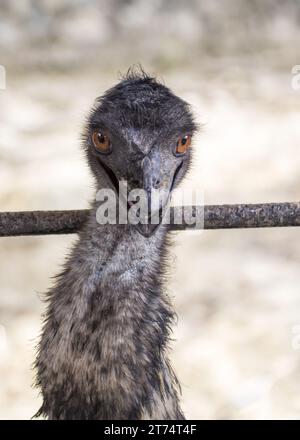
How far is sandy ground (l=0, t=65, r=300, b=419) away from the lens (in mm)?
2477

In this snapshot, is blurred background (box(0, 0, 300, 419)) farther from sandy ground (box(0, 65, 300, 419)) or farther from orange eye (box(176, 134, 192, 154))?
orange eye (box(176, 134, 192, 154))

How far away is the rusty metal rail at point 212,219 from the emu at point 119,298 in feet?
0.19

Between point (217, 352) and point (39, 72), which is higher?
point (39, 72)

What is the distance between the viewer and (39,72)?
2570mm

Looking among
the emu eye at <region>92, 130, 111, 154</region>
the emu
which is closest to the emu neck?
the emu

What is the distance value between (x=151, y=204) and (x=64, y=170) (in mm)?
1427

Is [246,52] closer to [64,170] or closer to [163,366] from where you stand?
[64,170]

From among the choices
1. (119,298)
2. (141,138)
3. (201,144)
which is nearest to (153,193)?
(141,138)

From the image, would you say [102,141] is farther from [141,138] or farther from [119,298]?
[119,298]

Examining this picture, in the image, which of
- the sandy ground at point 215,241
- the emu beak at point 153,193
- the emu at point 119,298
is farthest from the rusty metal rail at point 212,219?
the sandy ground at point 215,241

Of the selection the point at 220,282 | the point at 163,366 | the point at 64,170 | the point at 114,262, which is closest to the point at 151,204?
the point at 114,262

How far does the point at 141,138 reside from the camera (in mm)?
1180

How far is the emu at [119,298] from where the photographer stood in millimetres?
1200

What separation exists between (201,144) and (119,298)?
128cm
